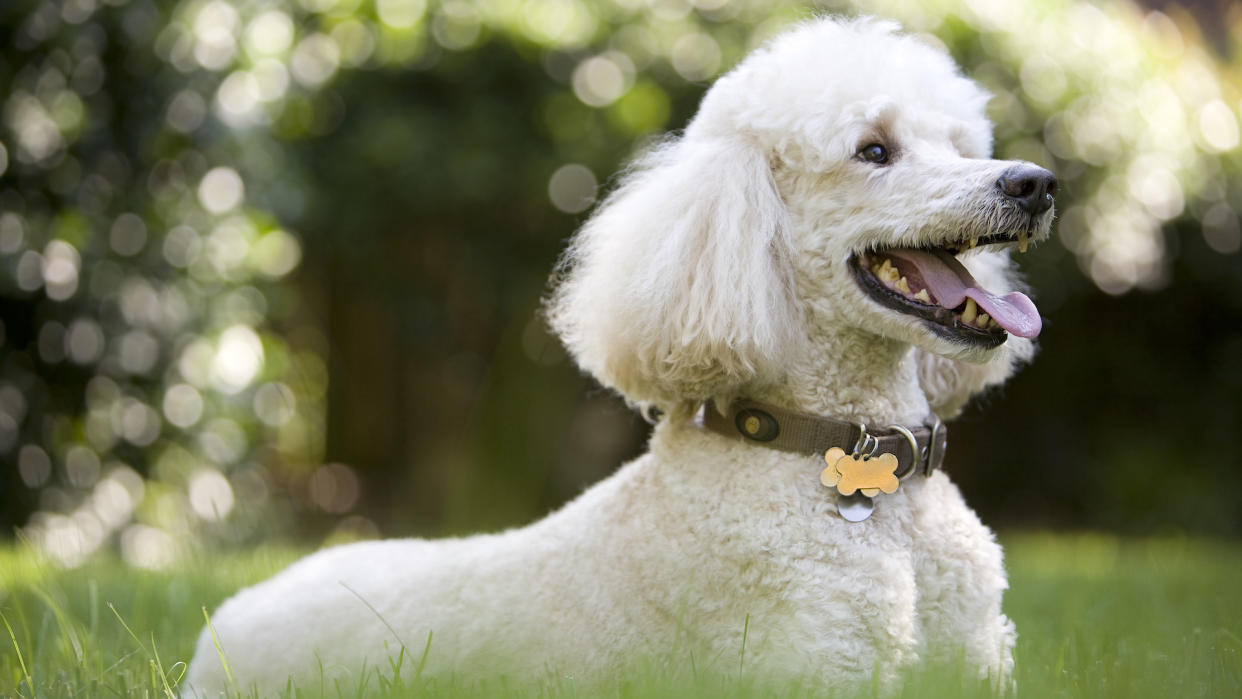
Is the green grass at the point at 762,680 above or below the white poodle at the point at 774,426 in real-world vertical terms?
below

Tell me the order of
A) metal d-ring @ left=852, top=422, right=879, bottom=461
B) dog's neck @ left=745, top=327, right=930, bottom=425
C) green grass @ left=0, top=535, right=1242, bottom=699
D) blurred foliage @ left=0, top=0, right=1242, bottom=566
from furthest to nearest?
blurred foliage @ left=0, top=0, right=1242, bottom=566 < dog's neck @ left=745, top=327, right=930, bottom=425 < metal d-ring @ left=852, top=422, right=879, bottom=461 < green grass @ left=0, top=535, right=1242, bottom=699

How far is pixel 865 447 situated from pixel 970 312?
0.34 m

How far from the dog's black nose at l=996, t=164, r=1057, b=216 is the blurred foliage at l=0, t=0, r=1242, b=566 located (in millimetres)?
2559

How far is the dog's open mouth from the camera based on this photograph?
2.15 m

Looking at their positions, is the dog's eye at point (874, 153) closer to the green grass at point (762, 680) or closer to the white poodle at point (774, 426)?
the white poodle at point (774, 426)

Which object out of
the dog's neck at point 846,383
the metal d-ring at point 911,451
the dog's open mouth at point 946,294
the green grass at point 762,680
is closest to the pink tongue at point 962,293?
the dog's open mouth at point 946,294

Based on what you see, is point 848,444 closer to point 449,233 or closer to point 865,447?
point 865,447

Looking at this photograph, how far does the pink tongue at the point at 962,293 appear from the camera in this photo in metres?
2.16

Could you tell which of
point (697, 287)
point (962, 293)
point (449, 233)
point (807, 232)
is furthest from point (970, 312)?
point (449, 233)

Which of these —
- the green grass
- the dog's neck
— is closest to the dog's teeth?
the dog's neck

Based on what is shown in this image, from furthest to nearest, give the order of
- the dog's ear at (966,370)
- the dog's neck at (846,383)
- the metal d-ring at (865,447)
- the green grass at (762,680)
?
the dog's ear at (966,370) < the dog's neck at (846,383) < the metal d-ring at (865,447) < the green grass at (762,680)

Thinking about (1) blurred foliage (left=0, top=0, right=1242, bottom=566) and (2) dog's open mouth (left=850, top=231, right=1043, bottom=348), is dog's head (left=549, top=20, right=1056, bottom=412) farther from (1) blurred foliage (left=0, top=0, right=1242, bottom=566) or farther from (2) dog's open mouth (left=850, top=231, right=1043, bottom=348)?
(1) blurred foliage (left=0, top=0, right=1242, bottom=566)

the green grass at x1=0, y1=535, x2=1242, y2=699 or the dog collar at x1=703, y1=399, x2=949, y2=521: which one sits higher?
the dog collar at x1=703, y1=399, x2=949, y2=521

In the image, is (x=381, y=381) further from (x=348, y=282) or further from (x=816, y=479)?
(x=816, y=479)
